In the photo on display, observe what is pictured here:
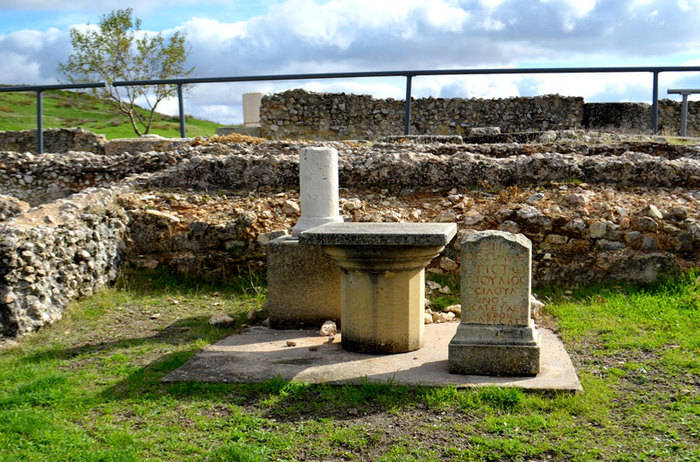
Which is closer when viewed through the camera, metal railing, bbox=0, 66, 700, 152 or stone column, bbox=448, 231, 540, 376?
stone column, bbox=448, 231, 540, 376

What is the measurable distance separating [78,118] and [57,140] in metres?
17.6

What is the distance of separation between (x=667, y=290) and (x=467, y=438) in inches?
157

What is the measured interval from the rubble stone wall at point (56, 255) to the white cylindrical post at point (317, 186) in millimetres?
2450

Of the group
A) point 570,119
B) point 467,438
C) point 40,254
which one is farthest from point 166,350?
point 570,119

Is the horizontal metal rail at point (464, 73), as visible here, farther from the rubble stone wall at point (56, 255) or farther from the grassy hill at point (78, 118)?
the grassy hill at point (78, 118)

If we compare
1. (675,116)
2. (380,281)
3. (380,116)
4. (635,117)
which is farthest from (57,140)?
(675,116)

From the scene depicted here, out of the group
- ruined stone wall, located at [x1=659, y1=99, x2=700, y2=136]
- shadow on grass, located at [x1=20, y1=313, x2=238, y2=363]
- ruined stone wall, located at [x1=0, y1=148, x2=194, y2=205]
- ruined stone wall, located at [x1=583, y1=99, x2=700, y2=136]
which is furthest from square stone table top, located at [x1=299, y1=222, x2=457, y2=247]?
ruined stone wall, located at [x1=659, y1=99, x2=700, y2=136]

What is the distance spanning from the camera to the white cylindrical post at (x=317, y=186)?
689cm

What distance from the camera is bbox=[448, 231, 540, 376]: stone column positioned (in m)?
4.91

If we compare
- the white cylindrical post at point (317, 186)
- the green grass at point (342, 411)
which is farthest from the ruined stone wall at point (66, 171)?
the green grass at point (342, 411)

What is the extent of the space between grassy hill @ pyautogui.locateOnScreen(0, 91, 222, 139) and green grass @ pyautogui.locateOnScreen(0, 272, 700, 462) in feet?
69.5

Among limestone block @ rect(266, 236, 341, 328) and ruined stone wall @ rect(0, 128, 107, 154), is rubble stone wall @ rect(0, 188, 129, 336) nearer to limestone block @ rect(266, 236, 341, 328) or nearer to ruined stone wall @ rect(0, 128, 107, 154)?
limestone block @ rect(266, 236, 341, 328)

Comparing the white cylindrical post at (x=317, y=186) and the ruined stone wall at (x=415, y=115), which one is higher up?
the ruined stone wall at (x=415, y=115)

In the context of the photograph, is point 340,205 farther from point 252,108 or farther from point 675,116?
point 675,116
